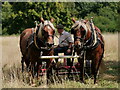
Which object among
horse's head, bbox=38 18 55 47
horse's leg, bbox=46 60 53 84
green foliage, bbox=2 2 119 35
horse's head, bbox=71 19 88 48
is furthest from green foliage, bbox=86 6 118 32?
horse's head, bbox=38 18 55 47

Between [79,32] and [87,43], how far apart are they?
43 cm

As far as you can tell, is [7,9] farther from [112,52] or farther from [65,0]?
[112,52]

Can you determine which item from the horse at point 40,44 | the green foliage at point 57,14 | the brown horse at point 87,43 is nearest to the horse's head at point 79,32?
the brown horse at point 87,43

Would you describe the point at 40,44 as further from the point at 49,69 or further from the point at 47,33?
the point at 49,69

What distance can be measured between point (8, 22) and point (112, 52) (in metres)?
15.0

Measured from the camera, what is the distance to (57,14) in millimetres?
22438

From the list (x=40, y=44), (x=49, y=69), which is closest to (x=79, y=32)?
(x=40, y=44)

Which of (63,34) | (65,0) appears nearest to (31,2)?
(65,0)

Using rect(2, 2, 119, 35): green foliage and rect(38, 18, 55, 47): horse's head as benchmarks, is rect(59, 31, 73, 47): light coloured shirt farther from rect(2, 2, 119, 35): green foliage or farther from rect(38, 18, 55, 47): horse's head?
rect(2, 2, 119, 35): green foliage

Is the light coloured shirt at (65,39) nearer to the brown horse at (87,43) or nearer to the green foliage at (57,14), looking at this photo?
the brown horse at (87,43)

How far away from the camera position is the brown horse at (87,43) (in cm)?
576

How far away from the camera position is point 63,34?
699 cm

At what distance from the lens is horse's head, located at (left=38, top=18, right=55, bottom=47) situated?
5.53m

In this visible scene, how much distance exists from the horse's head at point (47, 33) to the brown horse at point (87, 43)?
0.47 m
